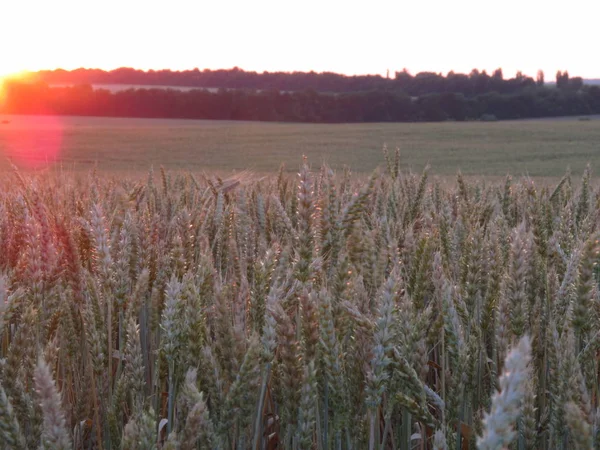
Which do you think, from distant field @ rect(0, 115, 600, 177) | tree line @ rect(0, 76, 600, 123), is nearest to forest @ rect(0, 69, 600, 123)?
tree line @ rect(0, 76, 600, 123)

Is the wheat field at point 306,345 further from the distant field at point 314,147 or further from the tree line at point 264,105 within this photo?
the tree line at point 264,105

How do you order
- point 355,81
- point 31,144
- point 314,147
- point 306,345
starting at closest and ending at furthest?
1. point 306,345
2. point 31,144
3. point 314,147
4. point 355,81

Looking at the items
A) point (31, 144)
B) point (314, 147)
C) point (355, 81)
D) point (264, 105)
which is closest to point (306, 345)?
point (314, 147)

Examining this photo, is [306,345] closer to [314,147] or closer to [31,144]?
[314,147]

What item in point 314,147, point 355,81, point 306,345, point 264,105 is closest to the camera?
point 306,345

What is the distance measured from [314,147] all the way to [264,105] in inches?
897

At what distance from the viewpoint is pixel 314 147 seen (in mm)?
29969

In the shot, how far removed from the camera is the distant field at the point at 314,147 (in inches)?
888

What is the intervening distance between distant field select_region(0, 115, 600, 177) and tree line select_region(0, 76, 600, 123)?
11.8 metres

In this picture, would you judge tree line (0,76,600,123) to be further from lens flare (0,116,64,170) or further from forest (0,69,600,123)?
lens flare (0,116,64,170)

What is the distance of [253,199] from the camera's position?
3275 millimetres

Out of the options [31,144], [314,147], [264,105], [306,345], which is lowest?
[314,147]

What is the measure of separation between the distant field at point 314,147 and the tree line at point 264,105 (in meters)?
11.8

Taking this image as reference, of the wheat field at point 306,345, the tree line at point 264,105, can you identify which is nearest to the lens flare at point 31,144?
the tree line at point 264,105
